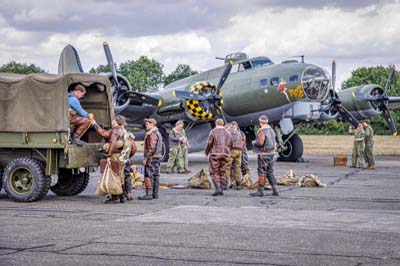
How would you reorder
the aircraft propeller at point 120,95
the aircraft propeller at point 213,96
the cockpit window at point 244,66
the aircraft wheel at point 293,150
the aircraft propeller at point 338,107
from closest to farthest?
the aircraft propeller at point 120,95
the aircraft propeller at point 213,96
the cockpit window at point 244,66
the aircraft wheel at point 293,150
the aircraft propeller at point 338,107

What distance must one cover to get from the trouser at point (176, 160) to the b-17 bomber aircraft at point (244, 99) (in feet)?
16.3

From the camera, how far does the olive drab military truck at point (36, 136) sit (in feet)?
49.1

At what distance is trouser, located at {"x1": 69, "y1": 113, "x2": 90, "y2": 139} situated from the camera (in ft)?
50.1

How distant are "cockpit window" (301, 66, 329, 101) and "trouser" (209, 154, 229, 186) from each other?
12763 mm

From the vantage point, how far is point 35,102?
15445 millimetres

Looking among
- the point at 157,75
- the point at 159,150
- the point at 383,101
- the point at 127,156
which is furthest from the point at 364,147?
the point at 157,75

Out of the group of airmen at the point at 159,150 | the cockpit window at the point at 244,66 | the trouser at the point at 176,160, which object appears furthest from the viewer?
the cockpit window at the point at 244,66

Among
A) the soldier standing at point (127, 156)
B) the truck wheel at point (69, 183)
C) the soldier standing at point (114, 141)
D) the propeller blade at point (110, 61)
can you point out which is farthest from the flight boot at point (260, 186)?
the propeller blade at point (110, 61)

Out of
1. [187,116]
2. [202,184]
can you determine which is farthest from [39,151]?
[187,116]

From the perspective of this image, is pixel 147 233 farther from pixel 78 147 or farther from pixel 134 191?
pixel 134 191

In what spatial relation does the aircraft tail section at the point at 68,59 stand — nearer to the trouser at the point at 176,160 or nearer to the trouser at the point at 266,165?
the trouser at the point at 176,160

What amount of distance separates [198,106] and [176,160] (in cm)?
523

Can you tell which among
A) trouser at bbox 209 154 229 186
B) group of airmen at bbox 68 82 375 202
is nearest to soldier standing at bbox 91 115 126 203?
group of airmen at bbox 68 82 375 202

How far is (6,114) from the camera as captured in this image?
15.5m
